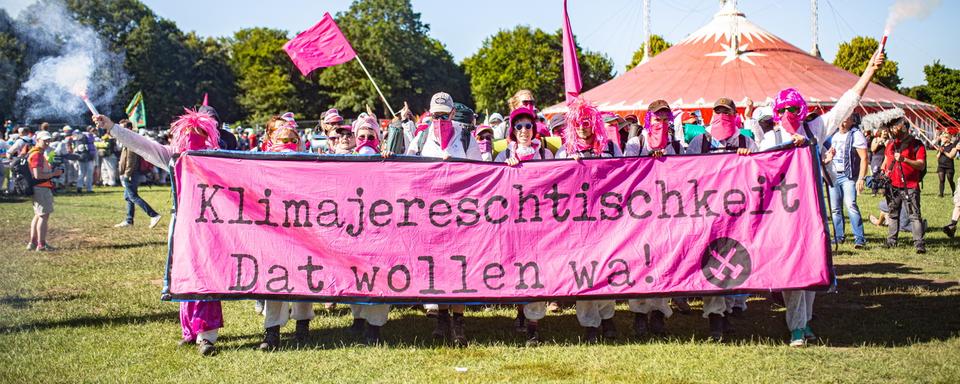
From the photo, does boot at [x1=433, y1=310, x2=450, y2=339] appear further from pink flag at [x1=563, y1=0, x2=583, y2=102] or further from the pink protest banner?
pink flag at [x1=563, y1=0, x2=583, y2=102]

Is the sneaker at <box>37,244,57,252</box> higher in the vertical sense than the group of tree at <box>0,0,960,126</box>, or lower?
lower

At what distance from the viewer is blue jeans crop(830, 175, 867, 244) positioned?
12625 mm

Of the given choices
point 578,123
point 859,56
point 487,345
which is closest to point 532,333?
point 487,345

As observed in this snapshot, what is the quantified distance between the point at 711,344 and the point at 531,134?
238 cm

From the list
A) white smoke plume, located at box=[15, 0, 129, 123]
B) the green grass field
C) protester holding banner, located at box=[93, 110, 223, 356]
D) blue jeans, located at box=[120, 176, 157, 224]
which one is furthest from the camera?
blue jeans, located at box=[120, 176, 157, 224]

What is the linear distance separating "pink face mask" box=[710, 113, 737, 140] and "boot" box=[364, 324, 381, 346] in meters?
3.42

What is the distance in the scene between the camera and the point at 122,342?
752 cm

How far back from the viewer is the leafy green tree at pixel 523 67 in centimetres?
8300

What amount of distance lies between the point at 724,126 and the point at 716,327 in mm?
1744

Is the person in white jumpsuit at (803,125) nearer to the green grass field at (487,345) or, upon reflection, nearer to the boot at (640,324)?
the green grass field at (487,345)

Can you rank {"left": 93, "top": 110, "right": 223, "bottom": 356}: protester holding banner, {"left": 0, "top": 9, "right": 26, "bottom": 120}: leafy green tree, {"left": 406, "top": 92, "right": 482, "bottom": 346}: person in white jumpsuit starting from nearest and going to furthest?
{"left": 93, "top": 110, "right": 223, "bottom": 356}: protester holding banner < {"left": 406, "top": 92, "right": 482, "bottom": 346}: person in white jumpsuit < {"left": 0, "top": 9, "right": 26, "bottom": 120}: leafy green tree

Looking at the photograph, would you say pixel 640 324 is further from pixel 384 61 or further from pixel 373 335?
pixel 384 61

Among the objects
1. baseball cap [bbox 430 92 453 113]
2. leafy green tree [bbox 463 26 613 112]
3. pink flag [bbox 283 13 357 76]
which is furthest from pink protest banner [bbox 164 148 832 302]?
leafy green tree [bbox 463 26 613 112]

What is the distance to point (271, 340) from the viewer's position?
7.25m
